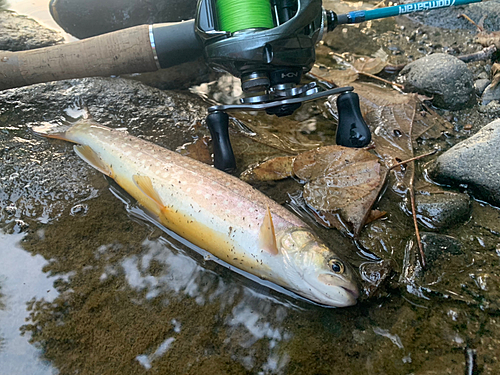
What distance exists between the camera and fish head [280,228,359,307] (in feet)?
6.66

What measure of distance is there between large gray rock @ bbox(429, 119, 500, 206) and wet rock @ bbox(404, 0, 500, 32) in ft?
10.5

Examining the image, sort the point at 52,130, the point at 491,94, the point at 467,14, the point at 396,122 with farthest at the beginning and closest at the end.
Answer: the point at 467,14 < the point at 491,94 < the point at 396,122 < the point at 52,130

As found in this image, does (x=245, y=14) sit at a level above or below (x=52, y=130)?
above

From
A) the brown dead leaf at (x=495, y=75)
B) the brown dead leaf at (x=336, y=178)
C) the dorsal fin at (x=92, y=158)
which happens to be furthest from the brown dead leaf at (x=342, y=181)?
the brown dead leaf at (x=495, y=75)

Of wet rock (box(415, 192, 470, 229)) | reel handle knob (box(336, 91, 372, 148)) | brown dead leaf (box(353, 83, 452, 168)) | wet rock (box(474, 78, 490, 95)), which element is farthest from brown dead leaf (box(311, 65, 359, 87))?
wet rock (box(415, 192, 470, 229))

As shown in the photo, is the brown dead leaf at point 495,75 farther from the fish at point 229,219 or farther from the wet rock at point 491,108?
the fish at point 229,219

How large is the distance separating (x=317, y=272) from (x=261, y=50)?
1.69 m

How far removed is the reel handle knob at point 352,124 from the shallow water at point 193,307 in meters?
0.60

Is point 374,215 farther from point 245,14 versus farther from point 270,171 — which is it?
point 245,14

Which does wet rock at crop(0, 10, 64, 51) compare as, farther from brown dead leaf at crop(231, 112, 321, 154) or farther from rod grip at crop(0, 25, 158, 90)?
brown dead leaf at crop(231, 112, 321, 154)

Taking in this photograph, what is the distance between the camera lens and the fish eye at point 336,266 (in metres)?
2.07

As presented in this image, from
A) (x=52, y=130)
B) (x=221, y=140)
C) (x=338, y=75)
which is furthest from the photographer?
(x=338, y=75)

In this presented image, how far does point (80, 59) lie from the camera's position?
3699 mm

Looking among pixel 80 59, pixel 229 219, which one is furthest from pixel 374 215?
pixel 80 59
